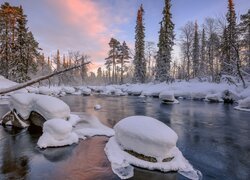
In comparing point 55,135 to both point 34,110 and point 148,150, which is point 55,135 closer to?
point 34,110

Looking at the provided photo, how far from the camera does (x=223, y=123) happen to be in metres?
13.2

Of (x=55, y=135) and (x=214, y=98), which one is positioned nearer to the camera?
(x=55, y=135)

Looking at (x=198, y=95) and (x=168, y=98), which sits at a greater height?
(x=198, y=95)

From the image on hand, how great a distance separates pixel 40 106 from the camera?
1055 centimetres

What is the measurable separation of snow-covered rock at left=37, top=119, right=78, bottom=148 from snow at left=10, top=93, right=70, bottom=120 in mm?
1629

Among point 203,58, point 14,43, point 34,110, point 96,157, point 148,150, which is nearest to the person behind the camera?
point 148,150

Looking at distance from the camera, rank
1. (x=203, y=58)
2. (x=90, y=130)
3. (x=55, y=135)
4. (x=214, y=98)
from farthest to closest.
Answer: (x=203, y=58), (x=214, y=98), (x=90, y=130), (x=55, y=135)

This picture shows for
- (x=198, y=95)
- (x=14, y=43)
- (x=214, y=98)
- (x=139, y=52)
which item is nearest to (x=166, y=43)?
(x=139, y=52)

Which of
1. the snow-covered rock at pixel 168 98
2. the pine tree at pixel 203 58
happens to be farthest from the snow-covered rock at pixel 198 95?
the pine tree at pixel 203 58

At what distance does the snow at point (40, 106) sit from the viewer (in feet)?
33.3

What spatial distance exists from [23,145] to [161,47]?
35005 mm

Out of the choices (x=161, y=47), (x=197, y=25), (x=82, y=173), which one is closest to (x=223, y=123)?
(x=82, y=173)

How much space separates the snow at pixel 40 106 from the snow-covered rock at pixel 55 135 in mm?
1629

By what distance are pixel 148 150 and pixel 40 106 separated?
646cm
